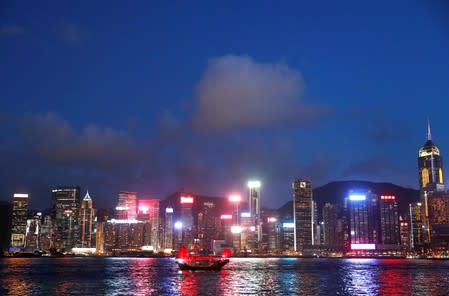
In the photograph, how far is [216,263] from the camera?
190 m

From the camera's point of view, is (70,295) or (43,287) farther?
(43,287)

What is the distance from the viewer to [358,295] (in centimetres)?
9200

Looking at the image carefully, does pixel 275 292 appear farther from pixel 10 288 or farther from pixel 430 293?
pixel 10 288

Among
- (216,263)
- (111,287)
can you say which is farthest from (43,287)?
(216,263)

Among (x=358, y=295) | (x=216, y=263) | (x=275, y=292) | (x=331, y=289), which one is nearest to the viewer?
(x=358, y=295)

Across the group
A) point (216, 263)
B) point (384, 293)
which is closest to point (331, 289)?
point (384, 293)

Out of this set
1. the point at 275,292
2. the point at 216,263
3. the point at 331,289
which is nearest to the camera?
the point at 275,292

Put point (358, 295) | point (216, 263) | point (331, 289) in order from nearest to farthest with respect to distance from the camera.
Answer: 1. point (358, 295)
2. point (331, 289)
3. point (216, 263)

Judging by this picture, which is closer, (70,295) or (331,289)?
(70,295)

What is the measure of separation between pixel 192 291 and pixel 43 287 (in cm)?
3344

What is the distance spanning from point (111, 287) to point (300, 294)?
40.1m

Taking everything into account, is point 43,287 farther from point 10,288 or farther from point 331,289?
point 331,289

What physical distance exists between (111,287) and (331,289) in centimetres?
4515

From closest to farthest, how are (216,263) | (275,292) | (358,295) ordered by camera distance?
(358,295)
(275,292)
(216,263)
